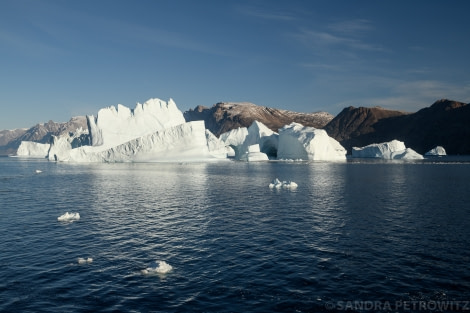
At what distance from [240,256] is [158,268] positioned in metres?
3.21

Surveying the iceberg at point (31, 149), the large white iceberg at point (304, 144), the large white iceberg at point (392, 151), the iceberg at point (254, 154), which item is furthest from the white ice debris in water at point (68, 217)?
the iceberg at point (31, 149)

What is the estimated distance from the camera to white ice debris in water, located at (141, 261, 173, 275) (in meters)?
12.0

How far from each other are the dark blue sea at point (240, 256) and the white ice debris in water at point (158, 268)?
171mm

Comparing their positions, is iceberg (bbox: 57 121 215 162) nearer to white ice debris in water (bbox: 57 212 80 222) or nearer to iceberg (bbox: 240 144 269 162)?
iceberg (bbox: 240 144 269 162)

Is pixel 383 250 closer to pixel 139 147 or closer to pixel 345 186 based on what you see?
pixel 345 186

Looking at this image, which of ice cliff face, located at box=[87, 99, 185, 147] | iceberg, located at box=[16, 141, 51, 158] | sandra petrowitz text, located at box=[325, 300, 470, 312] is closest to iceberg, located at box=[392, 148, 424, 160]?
ice cliff face, located at box=[87, 99, 185, 147]

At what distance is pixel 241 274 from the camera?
11.9 metres

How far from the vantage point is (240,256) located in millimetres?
13766

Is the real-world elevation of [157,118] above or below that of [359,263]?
above

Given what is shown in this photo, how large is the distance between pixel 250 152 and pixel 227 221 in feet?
250

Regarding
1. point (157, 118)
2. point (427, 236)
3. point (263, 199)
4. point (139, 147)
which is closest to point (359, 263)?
point (427, 236)

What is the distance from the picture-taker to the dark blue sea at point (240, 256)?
9984 mm

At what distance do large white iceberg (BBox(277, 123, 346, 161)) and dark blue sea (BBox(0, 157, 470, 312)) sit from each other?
2291 inches

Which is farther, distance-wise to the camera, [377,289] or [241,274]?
[241,274]
